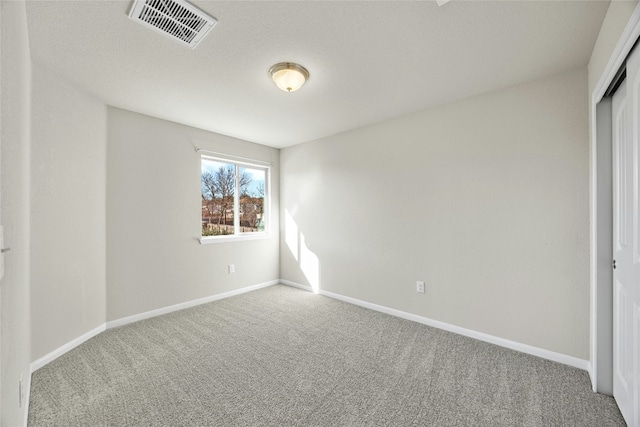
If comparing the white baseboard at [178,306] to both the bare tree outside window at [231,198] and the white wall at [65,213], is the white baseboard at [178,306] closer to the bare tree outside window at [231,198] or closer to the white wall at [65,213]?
the white wall at [65,213]

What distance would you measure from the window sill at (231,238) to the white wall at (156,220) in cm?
7

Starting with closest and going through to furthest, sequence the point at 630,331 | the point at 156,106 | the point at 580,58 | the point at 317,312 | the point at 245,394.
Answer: the point at 630,331 → the point at 245,394 → the point at 580,58 → the point at 156,106 → the point at 317,312

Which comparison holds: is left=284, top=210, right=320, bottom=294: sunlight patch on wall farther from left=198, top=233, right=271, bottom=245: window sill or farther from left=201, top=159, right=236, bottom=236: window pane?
left=201, top=159, right=236, bottom=236: window pane

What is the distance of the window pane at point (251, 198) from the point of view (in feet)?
14.4

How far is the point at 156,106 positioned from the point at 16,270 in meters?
2.16

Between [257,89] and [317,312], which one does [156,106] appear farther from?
[317,312]

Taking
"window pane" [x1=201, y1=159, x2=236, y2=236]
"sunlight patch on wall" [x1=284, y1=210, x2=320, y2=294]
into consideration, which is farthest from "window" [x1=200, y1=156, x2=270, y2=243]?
"sunlight patch on wall" [x1=284, y1=210, x2=320, y2=294]

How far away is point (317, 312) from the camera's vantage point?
3.44m

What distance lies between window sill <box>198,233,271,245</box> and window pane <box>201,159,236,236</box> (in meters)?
0.14

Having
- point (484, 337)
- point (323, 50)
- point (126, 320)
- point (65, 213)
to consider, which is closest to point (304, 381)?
point (484, 337)

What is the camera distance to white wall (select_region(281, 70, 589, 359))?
2.25 meters

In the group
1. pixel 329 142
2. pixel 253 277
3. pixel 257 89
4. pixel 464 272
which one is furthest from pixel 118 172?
pixel 464 272

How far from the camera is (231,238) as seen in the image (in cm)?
414

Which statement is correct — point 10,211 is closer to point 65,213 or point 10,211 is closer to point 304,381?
point 65,213
